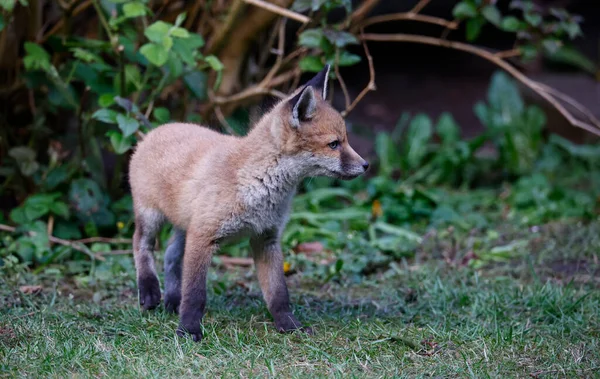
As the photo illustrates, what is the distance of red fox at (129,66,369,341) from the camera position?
4.62 m

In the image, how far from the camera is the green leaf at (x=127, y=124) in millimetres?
5664

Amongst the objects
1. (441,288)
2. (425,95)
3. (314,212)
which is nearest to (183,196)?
(441,288)

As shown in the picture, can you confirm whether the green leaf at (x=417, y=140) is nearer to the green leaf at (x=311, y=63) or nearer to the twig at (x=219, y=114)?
the twig at (x=219, y=114)

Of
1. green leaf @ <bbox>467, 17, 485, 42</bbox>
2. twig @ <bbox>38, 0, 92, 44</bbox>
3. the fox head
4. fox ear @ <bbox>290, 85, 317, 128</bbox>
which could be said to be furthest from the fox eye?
twig @ <bbox>38, 0, 92, 44</bbox>

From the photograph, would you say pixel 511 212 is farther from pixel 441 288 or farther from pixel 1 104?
pixel 1 104

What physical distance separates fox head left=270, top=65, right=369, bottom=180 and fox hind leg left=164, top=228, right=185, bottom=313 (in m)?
1.19

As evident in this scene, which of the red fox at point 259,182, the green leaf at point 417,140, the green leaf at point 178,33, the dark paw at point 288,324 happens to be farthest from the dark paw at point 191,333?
the green leaf at point 417,140

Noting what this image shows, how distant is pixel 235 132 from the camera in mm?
7602

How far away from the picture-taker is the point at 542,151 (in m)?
9.73

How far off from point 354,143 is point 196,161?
5228 millimetres

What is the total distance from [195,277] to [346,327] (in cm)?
101

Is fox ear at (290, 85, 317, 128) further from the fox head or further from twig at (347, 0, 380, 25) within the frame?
twig at (347, 0, 380, 25)

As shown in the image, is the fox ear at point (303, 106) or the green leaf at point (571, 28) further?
the green leaf at point (571, 28)

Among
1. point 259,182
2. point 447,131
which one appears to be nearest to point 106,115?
point 259,182
